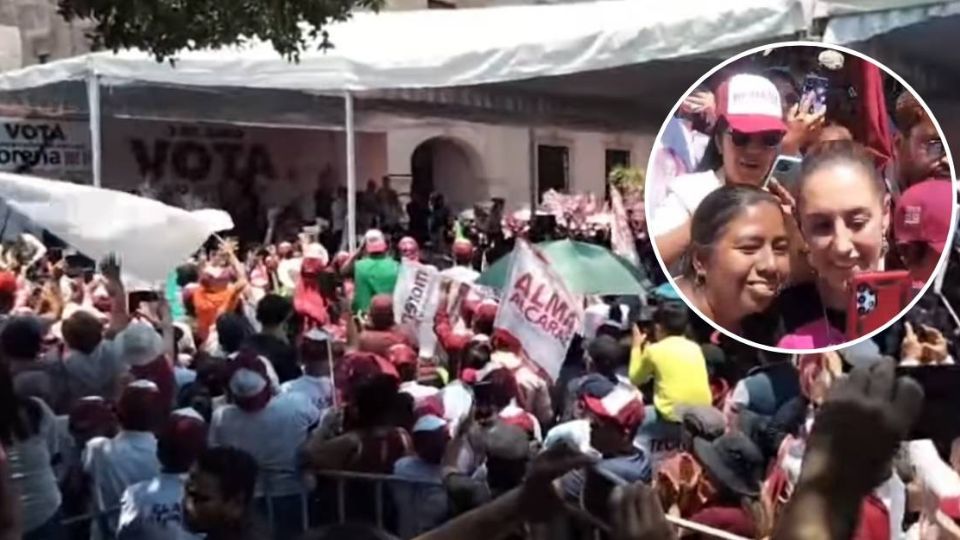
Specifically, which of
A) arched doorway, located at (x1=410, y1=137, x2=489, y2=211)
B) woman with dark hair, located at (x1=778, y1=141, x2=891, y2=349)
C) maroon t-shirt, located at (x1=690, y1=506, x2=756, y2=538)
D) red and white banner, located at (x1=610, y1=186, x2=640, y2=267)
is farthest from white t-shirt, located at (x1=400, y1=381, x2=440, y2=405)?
arched doorway, located at (x1=410, y1=137, x2=489, y2=211)

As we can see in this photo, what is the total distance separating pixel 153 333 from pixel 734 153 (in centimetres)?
550

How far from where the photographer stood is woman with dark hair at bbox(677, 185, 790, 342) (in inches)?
123

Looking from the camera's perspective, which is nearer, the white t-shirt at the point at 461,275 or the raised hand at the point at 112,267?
the raised hand at the point at 112,267

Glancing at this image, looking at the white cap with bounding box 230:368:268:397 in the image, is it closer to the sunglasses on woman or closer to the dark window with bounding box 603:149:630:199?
the sunglasses on woman

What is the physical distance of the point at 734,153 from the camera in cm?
318

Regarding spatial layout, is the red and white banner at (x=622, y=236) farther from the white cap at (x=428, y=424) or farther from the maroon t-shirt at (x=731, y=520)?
the maroon t-shirt at (x=731, y=520)

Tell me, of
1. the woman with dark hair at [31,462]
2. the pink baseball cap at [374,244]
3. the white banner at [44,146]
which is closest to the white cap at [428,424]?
the woman with dark hair at [31,462]

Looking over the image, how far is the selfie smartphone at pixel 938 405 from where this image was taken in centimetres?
222

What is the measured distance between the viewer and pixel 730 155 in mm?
3184

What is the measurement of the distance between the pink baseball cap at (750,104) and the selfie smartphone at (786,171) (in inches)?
2.9

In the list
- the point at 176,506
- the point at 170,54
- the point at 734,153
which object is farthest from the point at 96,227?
the point at 734,153

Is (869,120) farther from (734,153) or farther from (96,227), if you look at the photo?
(96,227)

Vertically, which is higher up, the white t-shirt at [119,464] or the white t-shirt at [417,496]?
the white t-shirt at [119,464]

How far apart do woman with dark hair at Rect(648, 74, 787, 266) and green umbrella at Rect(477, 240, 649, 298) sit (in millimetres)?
6828
